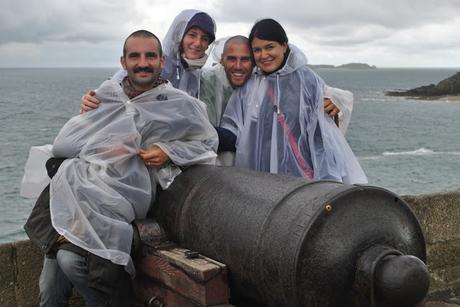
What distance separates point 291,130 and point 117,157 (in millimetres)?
1274

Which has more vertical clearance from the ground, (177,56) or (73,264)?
(177,56)

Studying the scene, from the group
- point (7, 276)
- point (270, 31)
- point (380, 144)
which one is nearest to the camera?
point (270, 31)

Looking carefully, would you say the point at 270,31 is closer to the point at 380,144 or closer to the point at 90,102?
the point at 90,102

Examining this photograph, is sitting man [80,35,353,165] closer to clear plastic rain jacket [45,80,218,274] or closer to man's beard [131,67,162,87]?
clear plastic rain jacket [45,80,218,274]

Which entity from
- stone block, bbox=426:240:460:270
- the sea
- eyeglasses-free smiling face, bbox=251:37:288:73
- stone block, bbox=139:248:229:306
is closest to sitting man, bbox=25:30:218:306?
stone block, bbox=139:248:229:306

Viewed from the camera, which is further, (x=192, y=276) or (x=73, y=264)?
(x=73, y=264)

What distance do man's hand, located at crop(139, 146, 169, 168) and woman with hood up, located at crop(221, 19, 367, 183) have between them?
84 centimetres

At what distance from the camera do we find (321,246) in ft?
8.92

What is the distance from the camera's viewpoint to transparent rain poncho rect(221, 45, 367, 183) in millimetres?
4500

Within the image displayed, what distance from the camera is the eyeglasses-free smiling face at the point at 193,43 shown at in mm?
4766

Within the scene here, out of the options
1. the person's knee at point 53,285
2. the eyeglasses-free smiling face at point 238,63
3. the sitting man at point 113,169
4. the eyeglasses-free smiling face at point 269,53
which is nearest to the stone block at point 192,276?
the sitting man at point 113,169

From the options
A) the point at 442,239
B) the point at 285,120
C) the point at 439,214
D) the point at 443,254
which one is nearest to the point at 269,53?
the point at 285,120

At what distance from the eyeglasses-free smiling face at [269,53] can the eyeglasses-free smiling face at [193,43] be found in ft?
1.43

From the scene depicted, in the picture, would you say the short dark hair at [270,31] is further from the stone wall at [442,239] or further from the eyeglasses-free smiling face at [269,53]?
the stone wall at [442,239]
